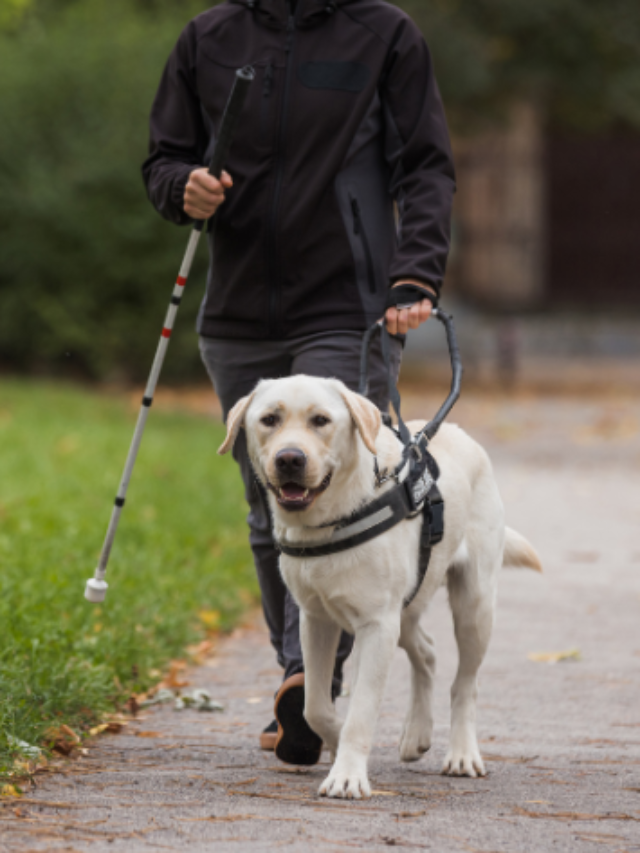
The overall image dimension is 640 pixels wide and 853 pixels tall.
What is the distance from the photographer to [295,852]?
10.4ft

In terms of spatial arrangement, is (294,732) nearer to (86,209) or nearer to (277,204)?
(277,204)

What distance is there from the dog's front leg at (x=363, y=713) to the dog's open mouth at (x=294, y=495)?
400 mm

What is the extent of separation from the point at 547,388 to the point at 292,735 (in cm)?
1542

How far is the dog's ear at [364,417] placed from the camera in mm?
3744

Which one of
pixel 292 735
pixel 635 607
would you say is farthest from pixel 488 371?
pixel 292 735

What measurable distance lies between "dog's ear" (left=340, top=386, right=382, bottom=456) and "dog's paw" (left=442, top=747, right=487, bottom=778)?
1.05 metres

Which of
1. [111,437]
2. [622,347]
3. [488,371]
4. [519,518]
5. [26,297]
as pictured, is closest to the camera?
[519,518]

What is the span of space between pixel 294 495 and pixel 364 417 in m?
0.29

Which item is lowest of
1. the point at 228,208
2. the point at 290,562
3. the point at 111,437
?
the point at 111,437

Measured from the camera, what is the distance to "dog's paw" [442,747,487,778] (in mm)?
4172

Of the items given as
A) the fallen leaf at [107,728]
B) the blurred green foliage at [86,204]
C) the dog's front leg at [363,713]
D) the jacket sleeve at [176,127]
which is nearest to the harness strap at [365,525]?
the dog's front leg at [363,713]

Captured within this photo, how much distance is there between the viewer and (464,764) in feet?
13.7

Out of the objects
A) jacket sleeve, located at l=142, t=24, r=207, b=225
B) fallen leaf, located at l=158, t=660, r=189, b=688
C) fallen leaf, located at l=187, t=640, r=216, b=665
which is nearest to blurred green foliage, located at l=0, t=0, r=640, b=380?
fallen leaf, located at l=187, t=640, r=216, b=665

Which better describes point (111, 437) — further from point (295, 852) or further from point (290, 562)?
point (295, 852)
